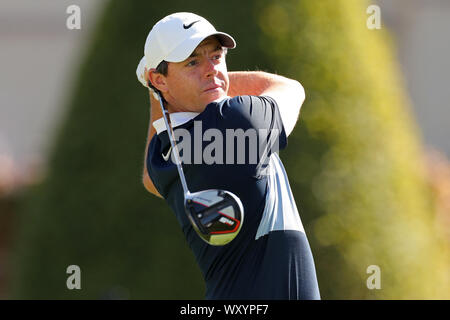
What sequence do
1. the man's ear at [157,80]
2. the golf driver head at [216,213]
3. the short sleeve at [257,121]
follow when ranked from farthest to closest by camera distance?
1. the man's ear at [157,80]
2. the short sleeve at [257,121]
3. the golf driver head at [216,213]

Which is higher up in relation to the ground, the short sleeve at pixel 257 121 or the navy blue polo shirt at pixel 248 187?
the short sleeve at pixel 257 121

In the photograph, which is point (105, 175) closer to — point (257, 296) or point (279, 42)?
point (279, 42)

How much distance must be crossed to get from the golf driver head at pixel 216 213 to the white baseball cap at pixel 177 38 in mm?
590

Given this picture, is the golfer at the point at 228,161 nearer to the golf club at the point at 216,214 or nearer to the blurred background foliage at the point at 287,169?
the golf club at the point at 216,214

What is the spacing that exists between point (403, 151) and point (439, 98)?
6938 millimetres

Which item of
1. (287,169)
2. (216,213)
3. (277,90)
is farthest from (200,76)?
(287,169)

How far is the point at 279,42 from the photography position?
590 centimetres

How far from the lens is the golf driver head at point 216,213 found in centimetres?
310

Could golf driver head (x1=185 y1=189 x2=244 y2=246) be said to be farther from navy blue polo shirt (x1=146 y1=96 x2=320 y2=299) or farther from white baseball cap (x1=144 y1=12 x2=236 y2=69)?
white baseball cap (x1=144 y1=12 x2=236 y2=69)

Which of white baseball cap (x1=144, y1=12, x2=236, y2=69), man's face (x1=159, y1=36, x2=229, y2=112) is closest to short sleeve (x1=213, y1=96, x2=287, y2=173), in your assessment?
man's face (x1=159, y1=36, x2=229, y2=112)

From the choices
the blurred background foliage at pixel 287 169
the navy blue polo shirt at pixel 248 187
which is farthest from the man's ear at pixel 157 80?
the blurred background foliage at pixel 287 169

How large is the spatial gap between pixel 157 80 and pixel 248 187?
23.3 inches

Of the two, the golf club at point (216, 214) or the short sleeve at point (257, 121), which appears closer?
the golf club at point (216, 214)

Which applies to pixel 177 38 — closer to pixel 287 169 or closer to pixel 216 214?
pixel 216 214
